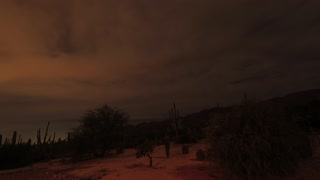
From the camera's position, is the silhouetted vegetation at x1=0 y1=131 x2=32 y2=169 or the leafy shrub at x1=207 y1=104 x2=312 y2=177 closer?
the leafy shrub at x1=207 y1=104 x2=312 y2=177

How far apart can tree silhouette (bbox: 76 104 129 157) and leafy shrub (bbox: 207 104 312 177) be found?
2032 centimetres

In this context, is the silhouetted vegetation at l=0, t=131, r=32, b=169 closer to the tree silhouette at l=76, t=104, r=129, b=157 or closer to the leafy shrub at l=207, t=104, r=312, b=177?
the tree silhouette at l=76, t=104, r=129, b=157

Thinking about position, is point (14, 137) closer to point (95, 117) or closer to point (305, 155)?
point (95, 117)

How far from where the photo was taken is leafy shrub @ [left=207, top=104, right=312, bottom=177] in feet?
41.1

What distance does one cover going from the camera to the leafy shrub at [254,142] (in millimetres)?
12539

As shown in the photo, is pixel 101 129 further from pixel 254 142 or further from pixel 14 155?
pixel 254 142

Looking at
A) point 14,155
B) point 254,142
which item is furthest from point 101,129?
point 254,142

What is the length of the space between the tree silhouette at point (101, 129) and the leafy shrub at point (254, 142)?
20320mm

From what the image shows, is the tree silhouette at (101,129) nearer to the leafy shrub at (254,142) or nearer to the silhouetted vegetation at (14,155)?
the silhouetted vegetation at (14,155)

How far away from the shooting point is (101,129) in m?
33.5

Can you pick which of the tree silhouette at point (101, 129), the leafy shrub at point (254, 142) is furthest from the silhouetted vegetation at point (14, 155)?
the leafy shrub at point (254, 142)

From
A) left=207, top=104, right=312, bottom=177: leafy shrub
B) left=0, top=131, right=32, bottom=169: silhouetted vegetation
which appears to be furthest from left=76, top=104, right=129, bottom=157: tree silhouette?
left=207, top=104, right=312, bottom=177: leafy shrub

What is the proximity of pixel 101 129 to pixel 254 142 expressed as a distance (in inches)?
905

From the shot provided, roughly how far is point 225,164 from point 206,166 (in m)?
3.87
